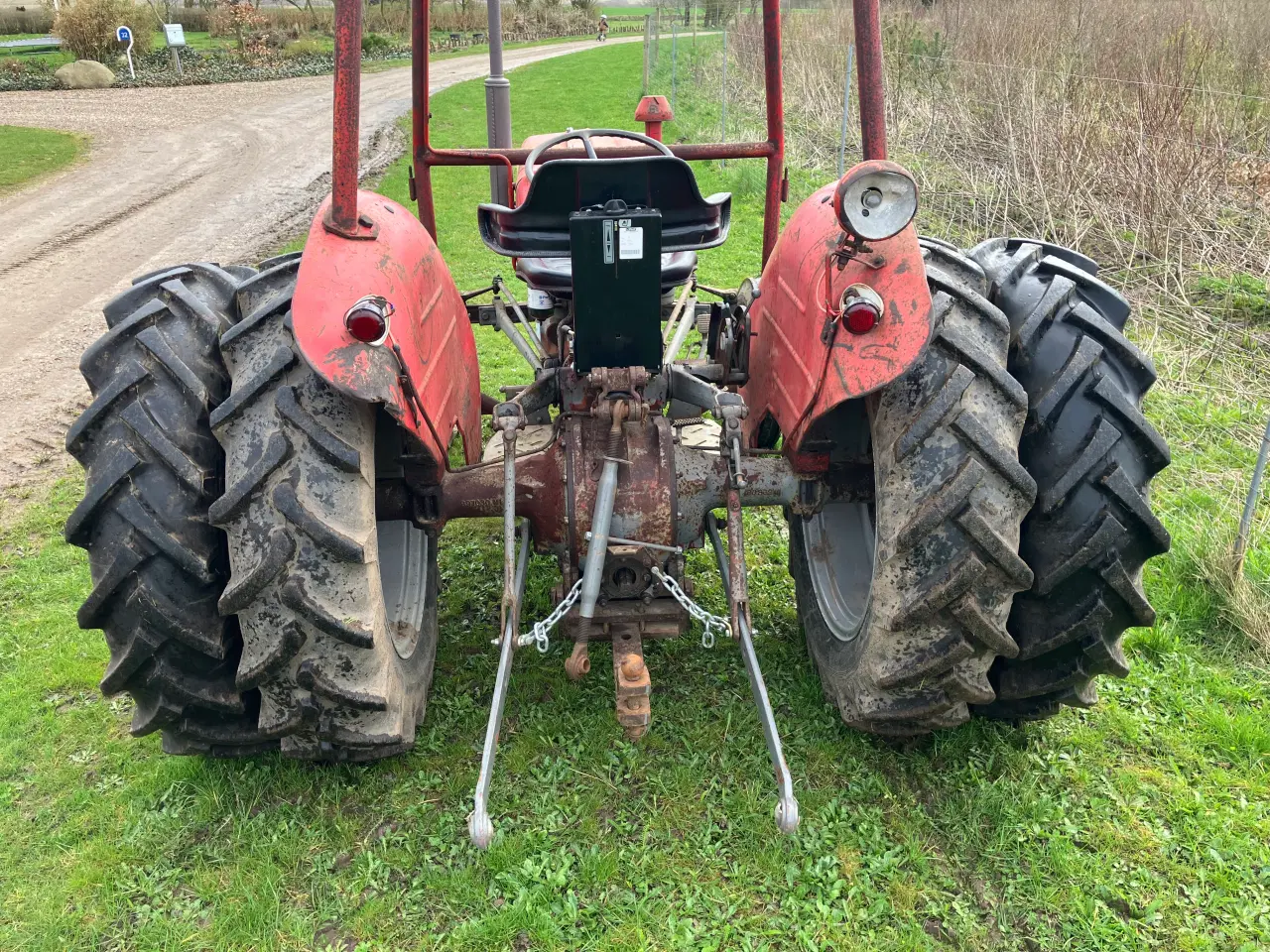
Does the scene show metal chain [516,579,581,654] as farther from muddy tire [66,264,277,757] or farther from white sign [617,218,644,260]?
white sign [617,218,644,260]

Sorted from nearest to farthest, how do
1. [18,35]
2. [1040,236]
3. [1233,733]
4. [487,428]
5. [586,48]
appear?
1. [1233,733]
2. [487,428]
3. [1040,236]
4. [18,35]
5. [586,48]

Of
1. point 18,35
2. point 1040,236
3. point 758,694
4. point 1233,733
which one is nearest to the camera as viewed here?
point 758,694

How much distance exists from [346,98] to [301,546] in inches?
41.7

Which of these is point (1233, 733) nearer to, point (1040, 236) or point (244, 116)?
point (1040, 236)

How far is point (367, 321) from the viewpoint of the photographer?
216 cm

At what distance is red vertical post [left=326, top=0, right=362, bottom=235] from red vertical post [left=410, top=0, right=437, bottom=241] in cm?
115

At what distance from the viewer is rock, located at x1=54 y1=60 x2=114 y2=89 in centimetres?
2133

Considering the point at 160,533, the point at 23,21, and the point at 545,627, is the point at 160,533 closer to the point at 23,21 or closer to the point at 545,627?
the point at 545,627

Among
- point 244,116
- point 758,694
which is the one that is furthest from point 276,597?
point 244,116

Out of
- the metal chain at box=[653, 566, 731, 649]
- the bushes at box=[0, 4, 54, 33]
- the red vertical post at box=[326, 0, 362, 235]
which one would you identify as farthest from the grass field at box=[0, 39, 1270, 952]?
the bushes at box=[0, 4, 54, 33]

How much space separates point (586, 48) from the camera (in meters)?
35.5

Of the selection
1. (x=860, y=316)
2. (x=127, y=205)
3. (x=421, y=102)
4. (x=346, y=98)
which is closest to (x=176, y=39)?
(x=127, y=205)

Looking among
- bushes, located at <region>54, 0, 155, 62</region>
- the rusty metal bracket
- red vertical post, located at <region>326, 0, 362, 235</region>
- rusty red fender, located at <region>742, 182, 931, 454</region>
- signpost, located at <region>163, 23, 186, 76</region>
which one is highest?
bushes, located at <region>54, 0, 155, 62</region>

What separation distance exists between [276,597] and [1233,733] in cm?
285
